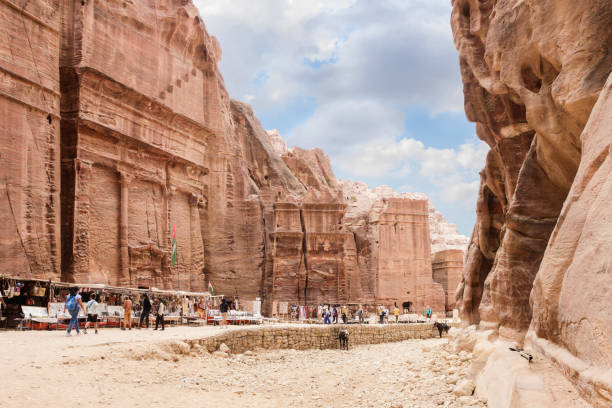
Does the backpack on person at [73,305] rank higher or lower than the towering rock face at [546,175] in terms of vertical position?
lower

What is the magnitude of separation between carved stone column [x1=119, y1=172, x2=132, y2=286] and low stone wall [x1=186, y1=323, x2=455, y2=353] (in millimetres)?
9124

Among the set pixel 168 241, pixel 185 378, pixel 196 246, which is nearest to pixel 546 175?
pixel 185 378

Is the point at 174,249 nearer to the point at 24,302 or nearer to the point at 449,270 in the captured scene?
the point at 24,302

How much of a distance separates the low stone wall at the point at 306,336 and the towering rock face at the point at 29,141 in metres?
8.57

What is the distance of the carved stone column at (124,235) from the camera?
2777cm

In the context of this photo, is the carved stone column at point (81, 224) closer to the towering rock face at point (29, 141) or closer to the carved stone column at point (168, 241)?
the towering rock face at point (29, 141)

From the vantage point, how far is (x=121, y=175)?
2848cm

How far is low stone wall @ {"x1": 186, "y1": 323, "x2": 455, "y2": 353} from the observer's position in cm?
1910

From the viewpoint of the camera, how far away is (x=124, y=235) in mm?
28250

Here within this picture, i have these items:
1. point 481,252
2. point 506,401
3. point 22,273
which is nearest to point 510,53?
point 506,401

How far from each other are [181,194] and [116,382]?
78.3 ft

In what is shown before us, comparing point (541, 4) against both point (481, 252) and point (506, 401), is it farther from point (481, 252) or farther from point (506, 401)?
point (481, 252)

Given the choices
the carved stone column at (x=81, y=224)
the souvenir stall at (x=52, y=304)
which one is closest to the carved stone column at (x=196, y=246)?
the souvenir stall at (x=52, y=304)

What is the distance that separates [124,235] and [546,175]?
2230 cm
